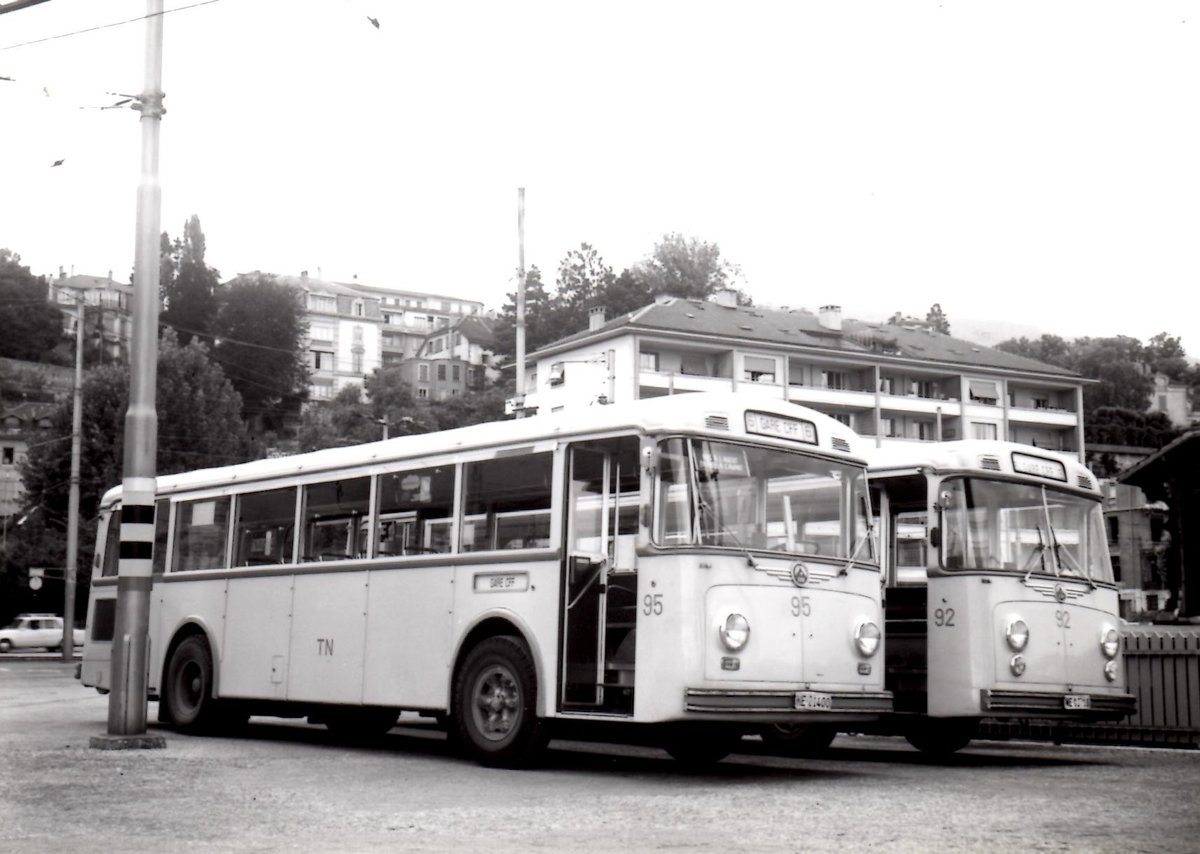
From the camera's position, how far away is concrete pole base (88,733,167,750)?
48.1ft

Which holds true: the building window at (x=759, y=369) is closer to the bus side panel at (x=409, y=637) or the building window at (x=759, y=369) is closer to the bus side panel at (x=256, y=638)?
the bus side panel at (x=256, y=638)

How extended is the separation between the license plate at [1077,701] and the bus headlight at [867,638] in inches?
101

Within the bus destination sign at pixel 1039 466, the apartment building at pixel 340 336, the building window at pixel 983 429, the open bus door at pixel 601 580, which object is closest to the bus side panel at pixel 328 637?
the open bus door at pixel 601 580

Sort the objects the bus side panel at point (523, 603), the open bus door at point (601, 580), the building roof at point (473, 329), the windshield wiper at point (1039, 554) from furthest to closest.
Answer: the building roof at point (473, 329)
the windshield wiper at point (1039, 554)
the bus side panel at point (523, 603)
the open bus door at point (601, 580)

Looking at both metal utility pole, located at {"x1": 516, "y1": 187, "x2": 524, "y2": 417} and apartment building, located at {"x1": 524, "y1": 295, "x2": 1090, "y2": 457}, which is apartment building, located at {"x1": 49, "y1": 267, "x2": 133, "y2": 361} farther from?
metal utility pole, located at {"x1": 516, "y1": 187, "x2": 524, "y2": 417}

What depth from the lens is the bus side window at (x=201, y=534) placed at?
1805 cm

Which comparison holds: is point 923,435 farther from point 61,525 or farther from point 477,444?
point 477,444

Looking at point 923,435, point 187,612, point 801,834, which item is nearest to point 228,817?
point 801,834

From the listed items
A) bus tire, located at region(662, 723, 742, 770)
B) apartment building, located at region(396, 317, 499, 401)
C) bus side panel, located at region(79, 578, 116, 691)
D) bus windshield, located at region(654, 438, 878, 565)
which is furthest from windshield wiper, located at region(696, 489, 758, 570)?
apartment building, located at region(396, 317, 499, 401)

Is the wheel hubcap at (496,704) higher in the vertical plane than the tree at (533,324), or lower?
lower

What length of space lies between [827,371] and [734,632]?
73.1 meters

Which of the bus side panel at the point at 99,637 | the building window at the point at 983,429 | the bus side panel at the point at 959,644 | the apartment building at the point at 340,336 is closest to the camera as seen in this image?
the bus side panel at the point at 959,644

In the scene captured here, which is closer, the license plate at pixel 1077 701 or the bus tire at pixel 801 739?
the license plate at pixel 1077 701

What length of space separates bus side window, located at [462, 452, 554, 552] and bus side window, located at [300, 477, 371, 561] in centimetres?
186
